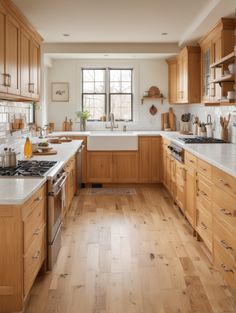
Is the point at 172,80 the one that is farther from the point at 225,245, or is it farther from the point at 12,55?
the point at 225,245

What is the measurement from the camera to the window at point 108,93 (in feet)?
25.5

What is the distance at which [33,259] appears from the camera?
2613 millimetres

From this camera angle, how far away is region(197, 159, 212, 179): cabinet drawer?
133 inches

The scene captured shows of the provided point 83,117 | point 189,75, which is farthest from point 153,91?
point 189,75

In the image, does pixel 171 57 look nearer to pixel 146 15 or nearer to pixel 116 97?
pixel 116 97

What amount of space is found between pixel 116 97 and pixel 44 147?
3435 mm

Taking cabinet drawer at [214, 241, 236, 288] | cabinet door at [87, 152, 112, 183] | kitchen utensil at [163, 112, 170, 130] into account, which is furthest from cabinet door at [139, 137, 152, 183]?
cabinet drawer at [214, 241, 236, 288]

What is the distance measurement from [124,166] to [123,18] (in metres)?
2.74

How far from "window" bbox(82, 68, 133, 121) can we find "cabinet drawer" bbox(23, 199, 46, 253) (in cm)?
501

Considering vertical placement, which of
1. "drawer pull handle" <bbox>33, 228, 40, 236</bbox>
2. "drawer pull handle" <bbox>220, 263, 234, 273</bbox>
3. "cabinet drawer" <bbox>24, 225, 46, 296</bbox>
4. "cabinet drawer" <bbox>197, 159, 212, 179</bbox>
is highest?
"cabinet drawer" <bbox>197, 159, 212, 179</bbox>

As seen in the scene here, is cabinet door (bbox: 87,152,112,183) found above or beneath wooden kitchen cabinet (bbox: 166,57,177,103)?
beneath

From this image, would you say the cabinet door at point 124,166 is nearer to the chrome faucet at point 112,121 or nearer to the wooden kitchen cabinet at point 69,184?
the chrome faucet at point 112,121

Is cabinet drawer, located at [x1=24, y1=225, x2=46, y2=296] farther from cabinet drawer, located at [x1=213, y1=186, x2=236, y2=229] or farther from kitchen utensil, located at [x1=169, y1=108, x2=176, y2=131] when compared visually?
kitchen utensil, located at [x1=169, y1=108, x2=176, y2=131]

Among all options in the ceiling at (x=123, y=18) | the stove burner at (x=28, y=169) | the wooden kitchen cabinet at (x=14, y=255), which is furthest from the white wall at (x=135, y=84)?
the wooden kitchen cabinet at (x=14, y=255)
